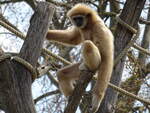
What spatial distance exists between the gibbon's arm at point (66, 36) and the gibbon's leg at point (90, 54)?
2.22ft

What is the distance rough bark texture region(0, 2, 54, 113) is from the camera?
4.18m

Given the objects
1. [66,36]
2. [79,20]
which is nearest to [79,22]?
[79,20]

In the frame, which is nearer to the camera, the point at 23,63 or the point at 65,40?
the point at 23,63

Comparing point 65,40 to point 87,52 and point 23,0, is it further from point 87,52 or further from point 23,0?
point 23,0

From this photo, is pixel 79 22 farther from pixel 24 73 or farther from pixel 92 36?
pixel 24 73

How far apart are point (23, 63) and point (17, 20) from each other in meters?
5.08

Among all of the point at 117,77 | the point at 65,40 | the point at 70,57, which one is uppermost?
the point at 65,40

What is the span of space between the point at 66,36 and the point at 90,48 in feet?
2.84

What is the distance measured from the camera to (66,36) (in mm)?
5973

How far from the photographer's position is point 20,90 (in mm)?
4242

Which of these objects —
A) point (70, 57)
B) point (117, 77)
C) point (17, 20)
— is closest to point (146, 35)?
point (70, 57)

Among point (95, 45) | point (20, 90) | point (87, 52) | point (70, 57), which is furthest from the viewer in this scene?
point (70, 57)

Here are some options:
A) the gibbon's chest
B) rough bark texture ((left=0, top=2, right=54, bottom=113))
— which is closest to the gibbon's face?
the gibbon's chest

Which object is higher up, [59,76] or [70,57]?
[59,76]
